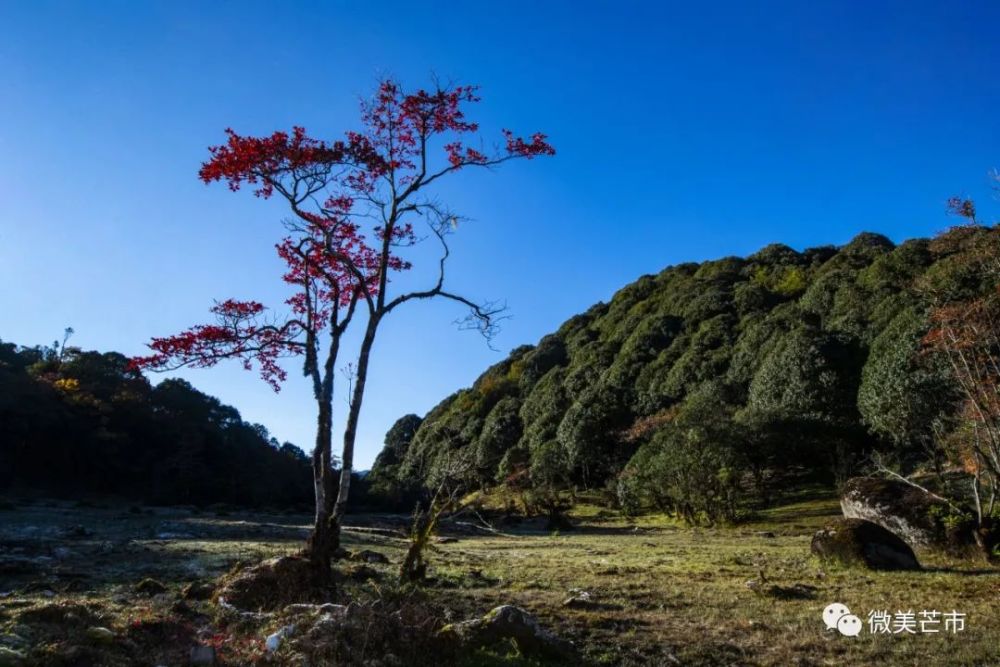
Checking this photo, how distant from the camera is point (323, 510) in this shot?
10703 mm

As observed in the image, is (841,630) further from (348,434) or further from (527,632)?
(348,434)

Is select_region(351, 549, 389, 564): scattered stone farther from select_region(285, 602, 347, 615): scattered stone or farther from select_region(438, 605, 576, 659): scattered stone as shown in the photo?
select_region(438, 605, 576, 659): scattered stone

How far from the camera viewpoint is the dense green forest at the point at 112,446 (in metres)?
50.3

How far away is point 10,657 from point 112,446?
56.7 metres

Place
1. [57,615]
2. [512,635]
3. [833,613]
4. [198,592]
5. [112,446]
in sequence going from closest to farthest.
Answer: [512,635]
[57,615]
[833,613]
[198,592]
[112,446]

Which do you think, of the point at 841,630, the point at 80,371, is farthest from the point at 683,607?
the point at 80,371

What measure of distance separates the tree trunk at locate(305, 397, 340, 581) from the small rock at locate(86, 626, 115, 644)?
3713 mm

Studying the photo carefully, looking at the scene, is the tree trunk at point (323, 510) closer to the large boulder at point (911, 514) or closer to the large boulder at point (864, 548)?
the large boulder at point (864, 548)

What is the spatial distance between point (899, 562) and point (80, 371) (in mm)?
67063

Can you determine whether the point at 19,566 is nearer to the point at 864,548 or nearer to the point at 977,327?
the point at 864,548

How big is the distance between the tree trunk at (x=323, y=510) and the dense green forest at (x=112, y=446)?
150 ft

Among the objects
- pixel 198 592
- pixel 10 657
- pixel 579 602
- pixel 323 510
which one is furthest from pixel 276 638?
pixel 579 602

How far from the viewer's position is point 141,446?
186 feet

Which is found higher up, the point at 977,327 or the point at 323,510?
the point at 977,327
